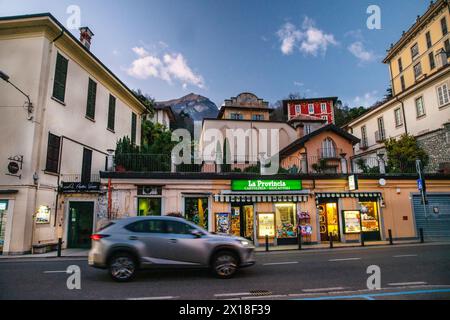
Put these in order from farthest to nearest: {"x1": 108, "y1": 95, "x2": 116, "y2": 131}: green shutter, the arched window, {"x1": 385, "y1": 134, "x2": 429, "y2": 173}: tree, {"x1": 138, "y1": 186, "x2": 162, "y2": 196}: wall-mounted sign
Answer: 1. the arched window
2. {"x1": 385, "y1": 134, "x2": 429, "y2": 173}: tree
3. {"x1": 108, "y1": 95, "x2": 116, "y2": 131}: green shutter
4. {"x1": 138, "y1": 186, "x2": 162, "y2": 196}: wall-mounted sign

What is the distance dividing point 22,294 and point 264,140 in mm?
31510

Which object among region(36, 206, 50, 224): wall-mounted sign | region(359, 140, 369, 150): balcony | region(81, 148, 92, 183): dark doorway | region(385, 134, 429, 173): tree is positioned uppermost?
region(359, 140, 369, 150): balcony

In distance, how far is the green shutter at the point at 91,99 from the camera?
774 inches

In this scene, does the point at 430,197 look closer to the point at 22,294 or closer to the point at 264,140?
the point at 264,140

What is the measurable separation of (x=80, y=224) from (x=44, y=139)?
5.63m

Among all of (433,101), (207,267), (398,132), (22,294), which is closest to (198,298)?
(207,267)

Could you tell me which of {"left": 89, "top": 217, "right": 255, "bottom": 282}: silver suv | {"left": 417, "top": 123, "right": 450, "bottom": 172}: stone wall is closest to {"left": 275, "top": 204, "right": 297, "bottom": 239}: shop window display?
{"left": 89, "top": 217, "right": 255, "bottom": 282}: silver suv

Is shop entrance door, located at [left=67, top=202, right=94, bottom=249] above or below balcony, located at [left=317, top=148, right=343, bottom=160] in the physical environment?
below

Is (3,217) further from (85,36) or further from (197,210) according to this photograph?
(85,36)

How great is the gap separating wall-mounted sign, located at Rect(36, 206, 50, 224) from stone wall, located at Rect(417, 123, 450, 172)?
92.3 ft

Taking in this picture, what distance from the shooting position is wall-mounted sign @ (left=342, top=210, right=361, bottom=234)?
685 inches

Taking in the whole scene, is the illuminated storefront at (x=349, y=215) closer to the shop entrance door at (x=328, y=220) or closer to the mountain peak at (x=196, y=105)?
the shop entrance door at (x=328, y=220)

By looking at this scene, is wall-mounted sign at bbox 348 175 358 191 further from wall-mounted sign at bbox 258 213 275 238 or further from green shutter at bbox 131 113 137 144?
green shutter at bbox 131 113 137 144

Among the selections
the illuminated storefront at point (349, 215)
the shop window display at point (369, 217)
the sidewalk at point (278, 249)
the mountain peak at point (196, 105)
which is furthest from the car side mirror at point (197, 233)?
the mountain peak at point (196, 105)
